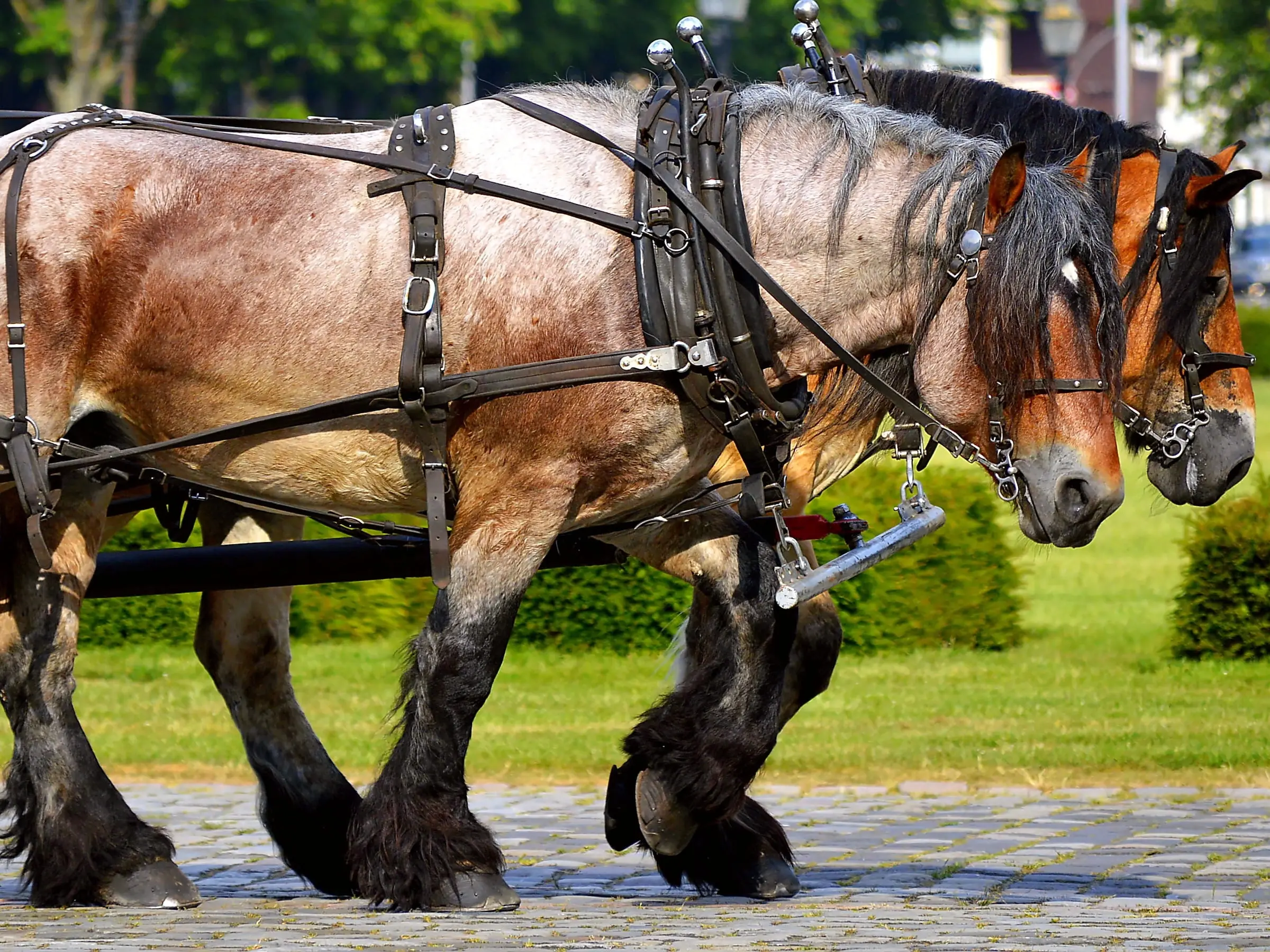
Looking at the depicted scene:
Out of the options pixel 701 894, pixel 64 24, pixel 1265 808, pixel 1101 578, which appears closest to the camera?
pixel 701 894

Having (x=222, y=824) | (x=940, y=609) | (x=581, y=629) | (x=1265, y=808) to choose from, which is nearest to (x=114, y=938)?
(x=222, y=824)

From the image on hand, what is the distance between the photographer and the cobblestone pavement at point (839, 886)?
425cm

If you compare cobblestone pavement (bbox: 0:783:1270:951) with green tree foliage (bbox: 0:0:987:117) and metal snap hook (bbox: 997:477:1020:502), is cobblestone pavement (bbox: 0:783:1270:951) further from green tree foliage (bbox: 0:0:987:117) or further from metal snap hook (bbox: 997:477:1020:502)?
green tree foliage (bbox: 0:0:987:117)

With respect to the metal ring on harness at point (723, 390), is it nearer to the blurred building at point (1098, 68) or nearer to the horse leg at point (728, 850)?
the horse leg at point (728, 850)

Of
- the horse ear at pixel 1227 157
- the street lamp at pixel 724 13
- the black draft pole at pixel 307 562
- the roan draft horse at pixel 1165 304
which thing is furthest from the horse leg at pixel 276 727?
the street lamp at pixel 724 13

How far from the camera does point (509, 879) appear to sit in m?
5.30

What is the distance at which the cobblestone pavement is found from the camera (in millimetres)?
4246

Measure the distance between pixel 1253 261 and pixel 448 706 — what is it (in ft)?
151

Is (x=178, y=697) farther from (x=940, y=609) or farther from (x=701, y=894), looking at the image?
(x=701, y=894)

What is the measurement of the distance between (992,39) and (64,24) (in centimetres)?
3828

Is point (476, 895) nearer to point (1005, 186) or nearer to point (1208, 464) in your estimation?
point (1005, 186)

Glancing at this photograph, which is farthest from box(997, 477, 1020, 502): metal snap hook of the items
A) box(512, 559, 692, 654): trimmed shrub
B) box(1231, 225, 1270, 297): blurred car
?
box(1231, 225, 1270, 297): blurred car

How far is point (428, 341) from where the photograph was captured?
14.1ft

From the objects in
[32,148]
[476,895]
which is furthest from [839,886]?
[32,148]
